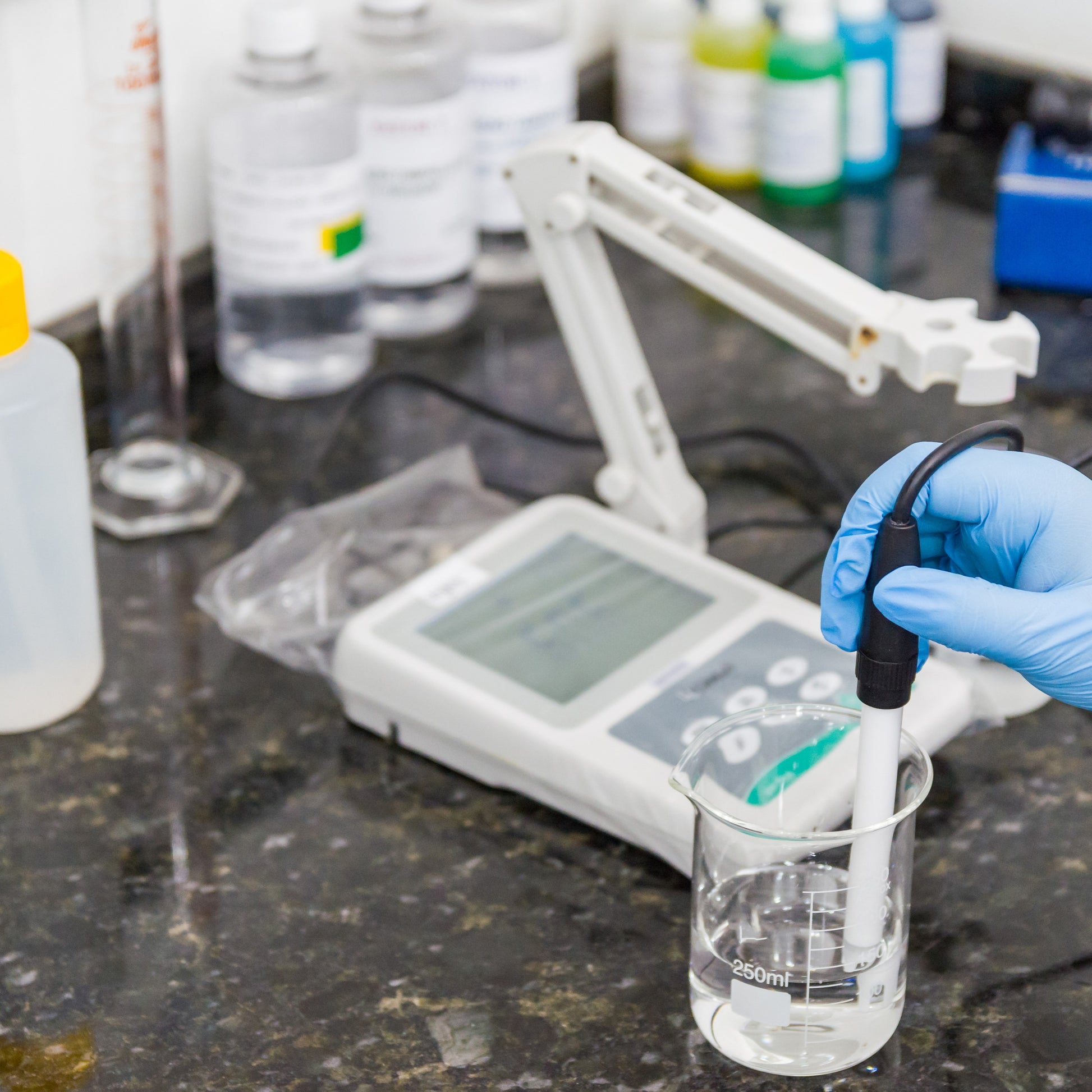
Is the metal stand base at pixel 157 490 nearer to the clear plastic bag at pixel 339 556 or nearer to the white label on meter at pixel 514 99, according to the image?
the clear plastic bag at pixel 339 556

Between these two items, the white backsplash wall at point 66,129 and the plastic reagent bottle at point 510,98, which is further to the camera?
the plastic reagent bottle at point 510,98

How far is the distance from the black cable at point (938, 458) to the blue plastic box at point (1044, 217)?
0.71 metres

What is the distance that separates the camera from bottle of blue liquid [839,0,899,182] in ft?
4.80

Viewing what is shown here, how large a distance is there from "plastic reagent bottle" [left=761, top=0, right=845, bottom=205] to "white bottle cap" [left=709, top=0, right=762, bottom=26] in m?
0.03

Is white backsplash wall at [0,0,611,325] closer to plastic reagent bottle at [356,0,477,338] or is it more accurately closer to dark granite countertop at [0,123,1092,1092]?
plastic reagent bottle at [356,0,477,338]

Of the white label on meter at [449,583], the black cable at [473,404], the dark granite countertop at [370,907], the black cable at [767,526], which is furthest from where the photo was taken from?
the black cable at [473,404]

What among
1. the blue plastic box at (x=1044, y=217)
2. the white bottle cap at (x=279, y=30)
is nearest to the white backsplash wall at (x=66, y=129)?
the white bottle cap at (x=279, y=30)

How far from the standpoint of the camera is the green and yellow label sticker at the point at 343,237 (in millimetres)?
1216

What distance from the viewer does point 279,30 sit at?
1.15m

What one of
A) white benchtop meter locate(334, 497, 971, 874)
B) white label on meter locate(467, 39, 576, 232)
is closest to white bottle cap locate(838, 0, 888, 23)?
white label on meter locate(467, 39, 576, 232)

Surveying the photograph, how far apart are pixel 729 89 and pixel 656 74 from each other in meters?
0.09

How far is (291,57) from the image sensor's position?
1196 millimetres

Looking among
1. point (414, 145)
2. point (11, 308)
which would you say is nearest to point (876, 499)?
point (11, 308)

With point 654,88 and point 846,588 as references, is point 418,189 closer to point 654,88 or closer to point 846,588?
point 654,88
